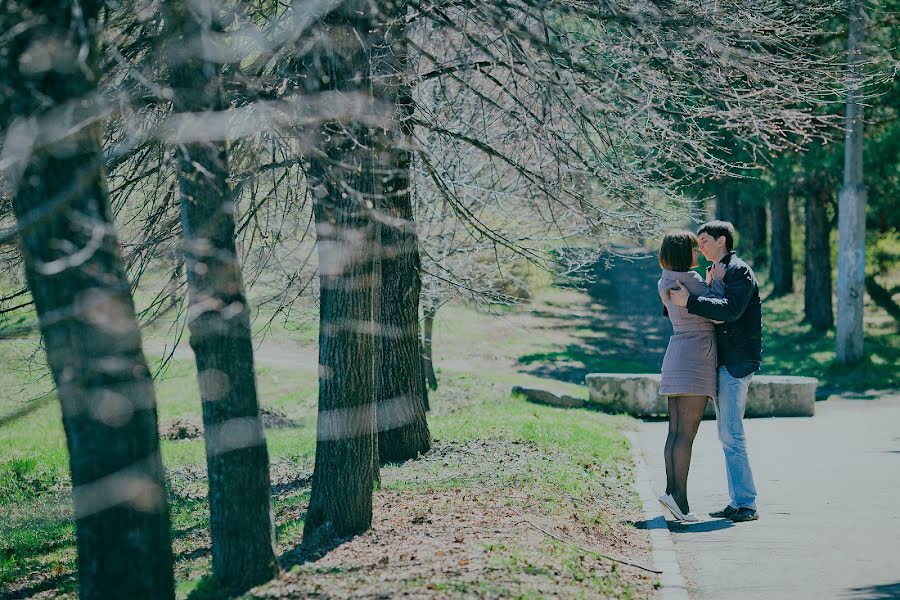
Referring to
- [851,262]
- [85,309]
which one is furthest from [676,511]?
[851,262]

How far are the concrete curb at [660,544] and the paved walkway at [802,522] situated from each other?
0.07 m

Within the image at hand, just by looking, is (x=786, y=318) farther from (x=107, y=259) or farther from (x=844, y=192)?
(x=107, y=259)

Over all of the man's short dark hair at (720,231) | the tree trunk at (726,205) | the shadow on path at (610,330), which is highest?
the tree trunk at (726,205)

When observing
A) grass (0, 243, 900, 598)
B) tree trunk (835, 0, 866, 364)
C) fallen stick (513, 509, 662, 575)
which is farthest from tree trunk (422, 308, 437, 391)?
fallen stick (513, 509, 662, 575)

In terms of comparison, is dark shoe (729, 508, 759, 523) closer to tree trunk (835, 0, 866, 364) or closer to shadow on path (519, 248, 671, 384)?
shadow on path (519, 248, 671, 384)

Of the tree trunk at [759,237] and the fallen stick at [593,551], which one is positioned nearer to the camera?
the fallen stick at [593,551]

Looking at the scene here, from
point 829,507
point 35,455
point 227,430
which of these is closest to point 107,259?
point 227,430

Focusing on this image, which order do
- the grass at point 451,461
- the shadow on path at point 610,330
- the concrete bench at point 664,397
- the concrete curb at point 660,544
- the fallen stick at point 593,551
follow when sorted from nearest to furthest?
1. the concrete curb at point 660,544
2. the fallen stick at point 593,551
3. the grass at point 451,461
4. the concrete bench at point 664,397
5. the shadow on path at point 610,330

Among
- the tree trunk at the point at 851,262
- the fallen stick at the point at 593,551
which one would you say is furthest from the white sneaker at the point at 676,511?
the tree trunk at the point at 851,262

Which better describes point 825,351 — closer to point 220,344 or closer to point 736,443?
point 736,443

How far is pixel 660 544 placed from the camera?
A: 6.54m

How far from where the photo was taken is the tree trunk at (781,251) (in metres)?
27.7

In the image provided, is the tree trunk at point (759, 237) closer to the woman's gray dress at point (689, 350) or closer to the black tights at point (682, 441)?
the woman's gray dress at point (689, 350)

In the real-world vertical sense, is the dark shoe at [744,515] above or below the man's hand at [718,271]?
below
